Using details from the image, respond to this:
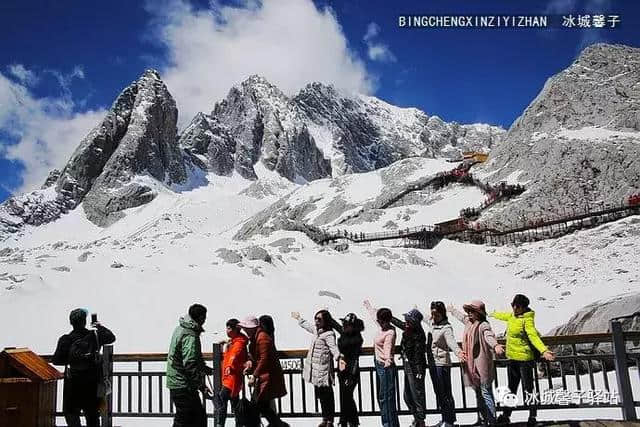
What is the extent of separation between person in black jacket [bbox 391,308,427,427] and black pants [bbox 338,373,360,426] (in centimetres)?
70

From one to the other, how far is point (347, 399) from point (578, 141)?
5085 cm

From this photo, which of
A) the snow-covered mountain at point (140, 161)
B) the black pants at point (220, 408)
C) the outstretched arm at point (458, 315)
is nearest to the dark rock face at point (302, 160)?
the snow-covered mountain at point (140, 161)

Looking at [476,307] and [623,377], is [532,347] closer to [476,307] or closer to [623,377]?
[476,307]

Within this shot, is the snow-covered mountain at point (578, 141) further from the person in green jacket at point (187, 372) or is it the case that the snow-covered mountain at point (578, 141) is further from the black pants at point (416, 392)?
the person in green jacket at point (187, 372)

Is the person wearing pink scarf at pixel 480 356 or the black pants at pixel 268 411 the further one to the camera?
the person wearing pink scarf at pixel 480 356

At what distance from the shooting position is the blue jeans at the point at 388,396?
7086mm

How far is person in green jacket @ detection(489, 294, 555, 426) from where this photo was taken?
696cm

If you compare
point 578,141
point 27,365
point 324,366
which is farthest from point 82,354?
point 578,141

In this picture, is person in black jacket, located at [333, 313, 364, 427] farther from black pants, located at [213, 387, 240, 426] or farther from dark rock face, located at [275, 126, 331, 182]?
dark rock face, located at [275, 126, 331, 182]

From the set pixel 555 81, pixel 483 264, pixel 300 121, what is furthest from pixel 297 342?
pixel 300 121

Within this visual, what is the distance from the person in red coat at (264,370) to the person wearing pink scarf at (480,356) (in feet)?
7.74

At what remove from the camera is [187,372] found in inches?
230

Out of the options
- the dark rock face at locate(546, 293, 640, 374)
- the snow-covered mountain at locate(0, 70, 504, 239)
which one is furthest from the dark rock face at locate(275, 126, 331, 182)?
the dark rock face at locate(546, 293, 640, 374)

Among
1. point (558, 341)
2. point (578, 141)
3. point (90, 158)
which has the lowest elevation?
point (558, 341)
